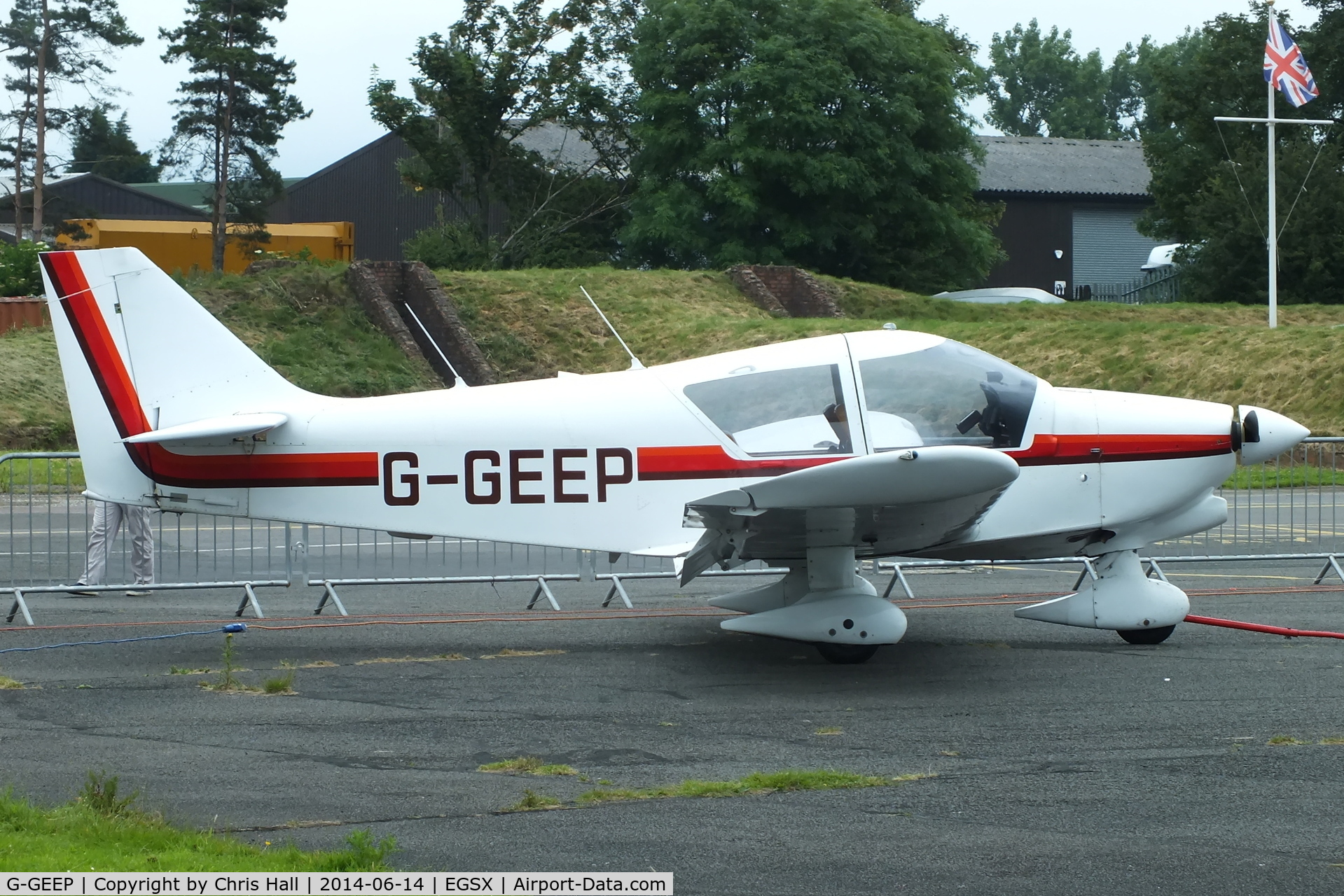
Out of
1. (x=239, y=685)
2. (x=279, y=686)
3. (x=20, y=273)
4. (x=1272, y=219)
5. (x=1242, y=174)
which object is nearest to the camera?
(x=279, y=686)

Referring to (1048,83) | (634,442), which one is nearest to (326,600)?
(634,442)

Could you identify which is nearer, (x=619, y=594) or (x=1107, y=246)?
(x=619, y=594)

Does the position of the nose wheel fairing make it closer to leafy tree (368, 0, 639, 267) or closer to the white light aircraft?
the white light aircraft

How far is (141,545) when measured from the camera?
35.0ft

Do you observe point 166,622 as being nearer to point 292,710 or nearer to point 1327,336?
point 292,710

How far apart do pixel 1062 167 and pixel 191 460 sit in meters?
58.1

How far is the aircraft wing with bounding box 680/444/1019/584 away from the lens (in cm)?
657

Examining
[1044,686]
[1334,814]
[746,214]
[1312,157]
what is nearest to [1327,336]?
[1312,157]

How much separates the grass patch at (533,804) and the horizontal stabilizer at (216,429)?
3.51 metres

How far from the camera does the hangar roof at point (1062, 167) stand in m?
58.6

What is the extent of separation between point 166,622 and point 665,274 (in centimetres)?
2603

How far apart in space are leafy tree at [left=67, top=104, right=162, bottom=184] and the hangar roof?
33.7 meters

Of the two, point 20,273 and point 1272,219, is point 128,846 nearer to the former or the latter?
point 1272,219

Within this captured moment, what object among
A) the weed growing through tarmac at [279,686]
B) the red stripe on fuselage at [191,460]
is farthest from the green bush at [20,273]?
the weed growing through tarmac at [279,686]
